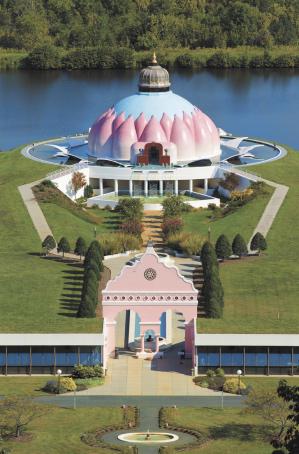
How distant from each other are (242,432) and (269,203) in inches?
1841

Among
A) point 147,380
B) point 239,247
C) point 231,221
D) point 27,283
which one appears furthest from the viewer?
point 231,221

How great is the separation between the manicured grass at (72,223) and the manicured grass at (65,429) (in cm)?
3182

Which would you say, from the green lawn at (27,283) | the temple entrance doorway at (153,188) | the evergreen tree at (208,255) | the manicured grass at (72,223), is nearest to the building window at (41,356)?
the green lawn at (27,283)

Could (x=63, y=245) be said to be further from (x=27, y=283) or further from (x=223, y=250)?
(x=223, y=250)

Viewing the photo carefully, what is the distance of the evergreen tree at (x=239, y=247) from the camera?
11369cm

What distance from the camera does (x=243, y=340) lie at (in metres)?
93.4

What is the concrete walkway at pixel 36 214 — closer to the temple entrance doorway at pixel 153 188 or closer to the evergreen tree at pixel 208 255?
the evergreen tree at pixel 208 255

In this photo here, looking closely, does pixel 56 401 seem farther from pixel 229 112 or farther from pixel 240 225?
pixel 229 112

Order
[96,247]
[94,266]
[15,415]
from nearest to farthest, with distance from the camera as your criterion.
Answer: [15,415]
[94,266]
[96,247]

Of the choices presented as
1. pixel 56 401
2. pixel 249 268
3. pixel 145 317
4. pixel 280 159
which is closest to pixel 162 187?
pixel 280 159

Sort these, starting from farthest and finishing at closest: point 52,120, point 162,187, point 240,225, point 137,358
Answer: point 52,120, point 162,187, point 240,225, point 137,358

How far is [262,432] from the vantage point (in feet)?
271

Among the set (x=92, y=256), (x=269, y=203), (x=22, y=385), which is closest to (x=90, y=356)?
(x=22, y=385)

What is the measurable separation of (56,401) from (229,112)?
103 metres
